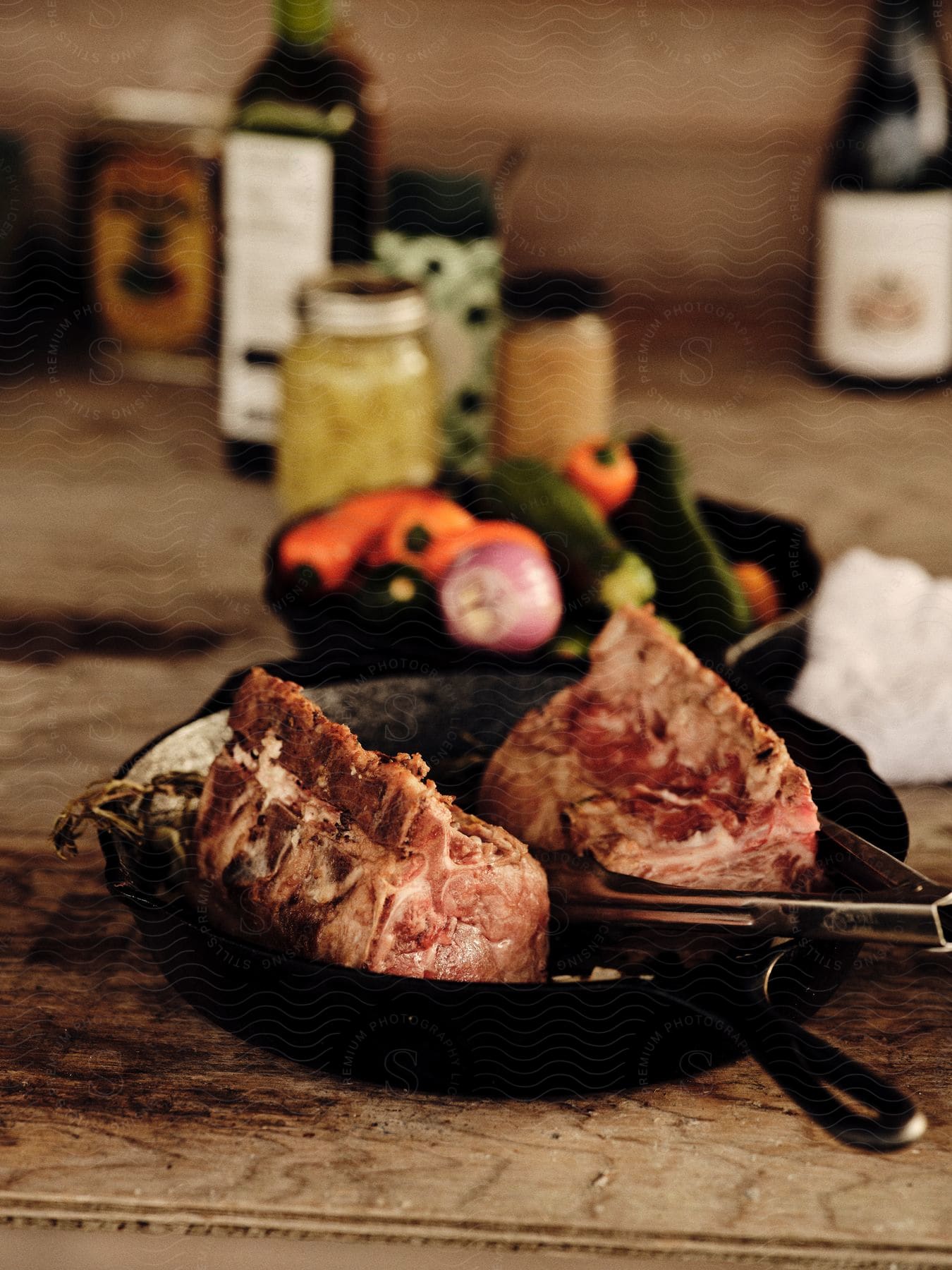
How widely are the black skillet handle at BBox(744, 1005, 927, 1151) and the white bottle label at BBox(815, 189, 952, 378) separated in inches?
47.7

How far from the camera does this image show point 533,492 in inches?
42.9

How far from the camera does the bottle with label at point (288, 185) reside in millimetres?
1289

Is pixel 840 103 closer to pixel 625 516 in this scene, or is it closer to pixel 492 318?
pixel 492 318

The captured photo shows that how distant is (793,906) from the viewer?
56 centimetres

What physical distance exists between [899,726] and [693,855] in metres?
0.32

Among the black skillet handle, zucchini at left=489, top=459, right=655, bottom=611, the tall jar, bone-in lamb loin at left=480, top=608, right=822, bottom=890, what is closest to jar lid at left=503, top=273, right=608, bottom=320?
the tall jar

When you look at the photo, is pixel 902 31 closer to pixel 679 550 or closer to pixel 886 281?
pixel 886 281

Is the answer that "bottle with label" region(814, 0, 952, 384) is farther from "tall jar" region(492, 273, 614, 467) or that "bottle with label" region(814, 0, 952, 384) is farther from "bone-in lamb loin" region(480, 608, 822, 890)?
"bone-in lamb loin" region(480, 608, 822, 890)

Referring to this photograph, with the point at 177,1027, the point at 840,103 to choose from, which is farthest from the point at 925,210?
the point at 177,1027

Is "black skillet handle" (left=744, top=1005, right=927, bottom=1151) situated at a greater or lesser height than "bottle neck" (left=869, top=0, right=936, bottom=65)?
lesser

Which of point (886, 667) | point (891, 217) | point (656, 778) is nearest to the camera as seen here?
point (656, 778)

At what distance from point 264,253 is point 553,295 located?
28 centimetres

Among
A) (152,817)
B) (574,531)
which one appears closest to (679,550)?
(574,531)

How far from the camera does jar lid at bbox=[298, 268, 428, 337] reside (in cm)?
117
